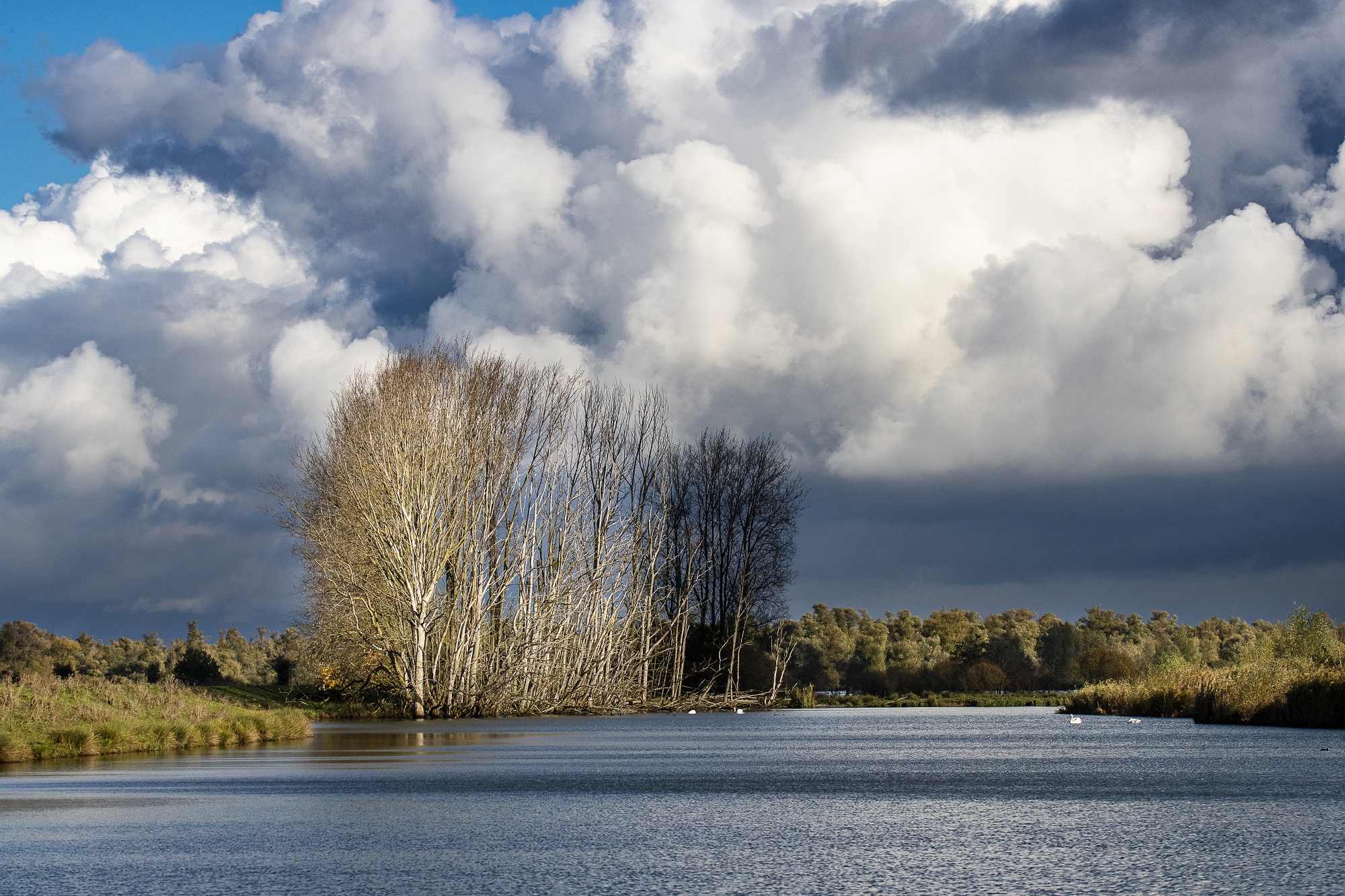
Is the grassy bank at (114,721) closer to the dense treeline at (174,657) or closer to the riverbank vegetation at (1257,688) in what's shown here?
the dense treeline at (174,657)

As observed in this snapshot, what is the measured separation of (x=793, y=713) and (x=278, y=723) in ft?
94.4

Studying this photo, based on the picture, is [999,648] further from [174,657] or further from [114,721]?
[114,721]

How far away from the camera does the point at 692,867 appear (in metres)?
8.55

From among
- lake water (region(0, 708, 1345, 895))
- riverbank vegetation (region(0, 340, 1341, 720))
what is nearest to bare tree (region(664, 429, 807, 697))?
riverbank vegetation (region(0, 340, 1341, 720))

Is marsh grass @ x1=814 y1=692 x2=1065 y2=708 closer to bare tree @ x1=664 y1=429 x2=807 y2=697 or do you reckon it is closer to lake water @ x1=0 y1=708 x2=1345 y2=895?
bare tree @ x1=664 y1=429 x2=807 y2=697

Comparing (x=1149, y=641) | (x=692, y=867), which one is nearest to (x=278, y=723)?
(x=692, y=867)

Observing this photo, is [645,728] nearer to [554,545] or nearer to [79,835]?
[554,545]

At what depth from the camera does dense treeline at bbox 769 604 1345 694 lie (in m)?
73.8

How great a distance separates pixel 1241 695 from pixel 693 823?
26410 mm

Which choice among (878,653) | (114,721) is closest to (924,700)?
(114,721)

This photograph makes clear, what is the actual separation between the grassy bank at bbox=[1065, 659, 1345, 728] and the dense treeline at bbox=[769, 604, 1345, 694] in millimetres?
2871

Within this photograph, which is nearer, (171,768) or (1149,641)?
(171,768)

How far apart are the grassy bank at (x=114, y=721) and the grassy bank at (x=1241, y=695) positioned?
79.2 ft

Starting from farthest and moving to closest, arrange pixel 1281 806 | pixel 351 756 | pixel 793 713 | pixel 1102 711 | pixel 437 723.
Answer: pixel 793 713 → pixel 1102 711 → pixel 437 723 → pixel 351 756 → pixel 1281 806
